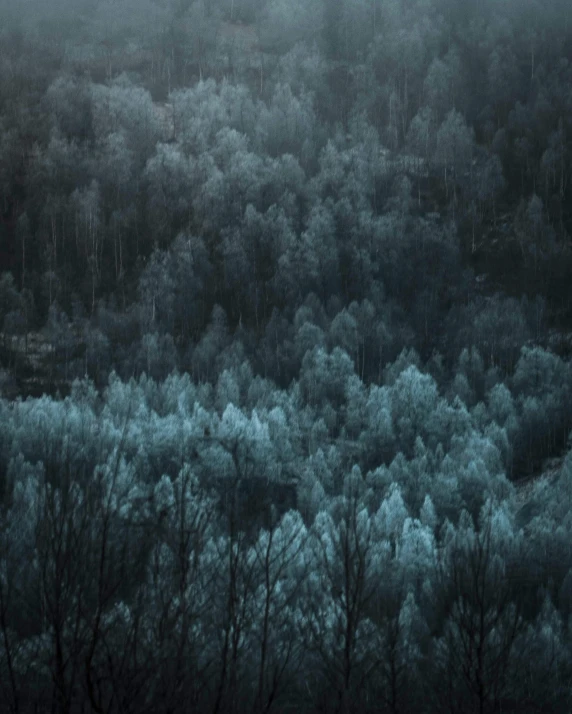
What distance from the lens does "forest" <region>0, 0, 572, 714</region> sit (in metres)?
24.7

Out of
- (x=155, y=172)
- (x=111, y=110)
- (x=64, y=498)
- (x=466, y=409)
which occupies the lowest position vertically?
(x=64, y=498)

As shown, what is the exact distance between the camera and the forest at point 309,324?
24.7m

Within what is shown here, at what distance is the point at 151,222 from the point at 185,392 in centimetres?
4578

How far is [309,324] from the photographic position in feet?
306

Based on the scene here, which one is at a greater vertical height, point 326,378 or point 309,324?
point 309,324

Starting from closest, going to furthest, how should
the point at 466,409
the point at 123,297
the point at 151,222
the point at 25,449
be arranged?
the point at 25,449
the point at 466,409
the point at 123,297
the point at 151,222

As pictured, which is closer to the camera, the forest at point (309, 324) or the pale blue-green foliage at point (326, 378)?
the forest at point (309, 324)

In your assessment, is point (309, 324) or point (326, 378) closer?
point (326, 378)

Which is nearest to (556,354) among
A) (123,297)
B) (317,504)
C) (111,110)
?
(317,504)

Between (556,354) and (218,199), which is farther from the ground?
(218,199)

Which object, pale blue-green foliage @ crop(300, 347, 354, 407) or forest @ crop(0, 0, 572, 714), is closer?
forest @ crop(0, 0, 572, 714)

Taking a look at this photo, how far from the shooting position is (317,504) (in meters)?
61.5

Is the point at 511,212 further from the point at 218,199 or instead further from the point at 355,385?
the point at 355,385

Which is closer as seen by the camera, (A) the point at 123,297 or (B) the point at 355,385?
(B) the point at 355,385
